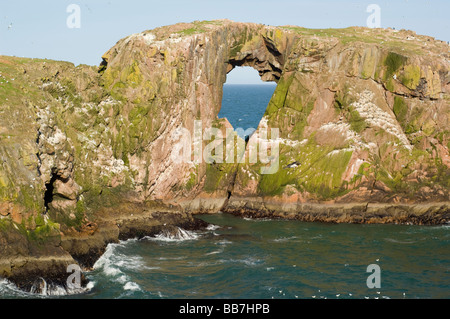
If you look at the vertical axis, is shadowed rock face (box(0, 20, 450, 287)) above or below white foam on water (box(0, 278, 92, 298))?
above

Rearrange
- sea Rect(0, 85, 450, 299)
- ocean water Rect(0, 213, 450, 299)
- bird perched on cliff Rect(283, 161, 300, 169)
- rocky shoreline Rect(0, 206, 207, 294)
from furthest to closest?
bird perched on cliff Rect(283, 161, 300, 169) < ocean water Rect(0, 213, 450, 299) < sea Rect(0, 85, 450, 299) < rocky shoreline Rect(0, 206, 207, 294)

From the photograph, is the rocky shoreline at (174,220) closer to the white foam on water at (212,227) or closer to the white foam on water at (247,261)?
the white foam on water at (212,227)

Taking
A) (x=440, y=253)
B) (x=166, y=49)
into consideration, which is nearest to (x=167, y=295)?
(x=440, y=253)

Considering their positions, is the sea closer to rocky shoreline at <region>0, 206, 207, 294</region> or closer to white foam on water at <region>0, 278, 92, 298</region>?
white foam on water at <region>0, 278, 92, 298</region>

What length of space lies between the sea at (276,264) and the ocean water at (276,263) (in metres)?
0.07

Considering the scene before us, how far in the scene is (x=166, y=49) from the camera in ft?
203

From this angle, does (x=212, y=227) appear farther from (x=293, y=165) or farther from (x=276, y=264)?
(x=293, y=165)

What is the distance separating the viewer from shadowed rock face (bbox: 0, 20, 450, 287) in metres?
55.8

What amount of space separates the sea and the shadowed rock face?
3.37 m

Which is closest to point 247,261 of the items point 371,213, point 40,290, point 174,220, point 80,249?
point 174,220

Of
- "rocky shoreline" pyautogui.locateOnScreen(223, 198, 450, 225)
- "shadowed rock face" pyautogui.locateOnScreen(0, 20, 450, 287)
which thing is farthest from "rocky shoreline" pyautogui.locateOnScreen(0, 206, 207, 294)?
"rocky shoreline" pyautogui.locateOnScreen(223, 198, 450, 225)

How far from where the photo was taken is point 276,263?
4784 centimetres

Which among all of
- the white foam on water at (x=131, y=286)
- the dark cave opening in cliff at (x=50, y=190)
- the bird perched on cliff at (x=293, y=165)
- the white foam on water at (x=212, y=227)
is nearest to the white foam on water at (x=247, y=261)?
the white foam on water at (x=131, y=286)
